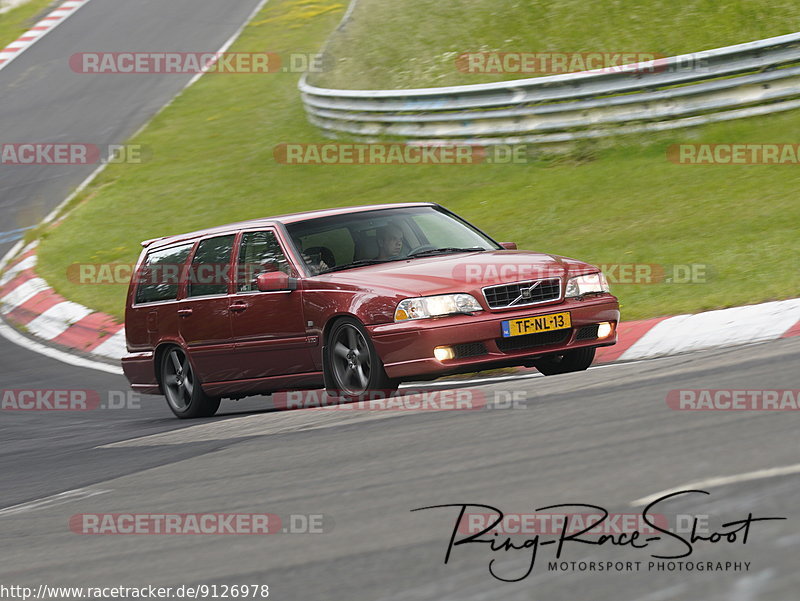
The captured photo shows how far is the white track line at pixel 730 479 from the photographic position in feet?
14.4

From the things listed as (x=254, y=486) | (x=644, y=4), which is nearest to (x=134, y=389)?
(x=254, y=486)

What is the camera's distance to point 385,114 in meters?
19.1

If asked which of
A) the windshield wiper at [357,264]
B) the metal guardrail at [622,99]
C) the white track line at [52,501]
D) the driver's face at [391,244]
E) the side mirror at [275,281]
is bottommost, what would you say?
the white track line at [52,501]

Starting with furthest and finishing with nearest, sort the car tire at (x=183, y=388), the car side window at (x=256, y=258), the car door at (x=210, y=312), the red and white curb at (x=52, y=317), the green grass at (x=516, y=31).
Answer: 1. the green grass at (x=516, y=31)
2. the red and white curb at (x=52, y=317)
3. the car tire at (x=183, y=388)
4. the car door at (x=210, y=312)
5. the car side window at (x=256, y=258)

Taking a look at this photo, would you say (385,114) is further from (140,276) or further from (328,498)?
(328,498)

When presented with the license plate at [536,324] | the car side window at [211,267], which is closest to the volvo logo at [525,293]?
the license plate at [536,324]

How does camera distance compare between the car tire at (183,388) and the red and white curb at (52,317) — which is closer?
the car tire at (183,388)

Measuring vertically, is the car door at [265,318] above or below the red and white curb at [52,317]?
above

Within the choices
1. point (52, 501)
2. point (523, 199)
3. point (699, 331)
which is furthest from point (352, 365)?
point (523, 199)

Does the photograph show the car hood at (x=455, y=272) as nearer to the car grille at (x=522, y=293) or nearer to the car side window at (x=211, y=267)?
the car grille at (x=522, y=293)

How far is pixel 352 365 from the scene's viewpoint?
854 centimetres

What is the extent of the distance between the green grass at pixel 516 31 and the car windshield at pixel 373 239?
30.5 ft

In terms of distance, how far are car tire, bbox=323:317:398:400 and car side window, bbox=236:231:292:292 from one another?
0.95 m

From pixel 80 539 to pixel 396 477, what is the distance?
52.7 inches
